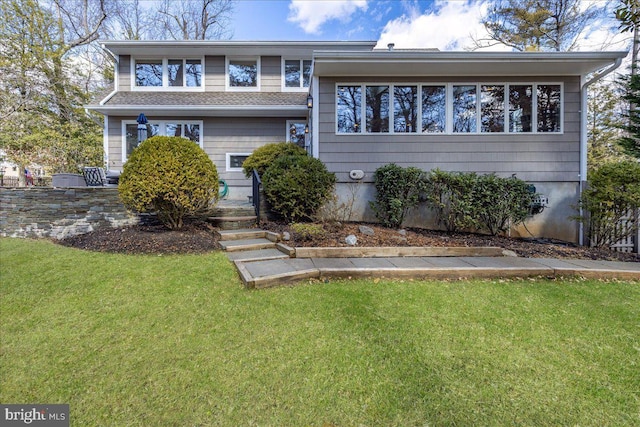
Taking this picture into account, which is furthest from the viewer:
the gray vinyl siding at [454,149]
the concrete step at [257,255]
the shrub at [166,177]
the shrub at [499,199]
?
the gray vinyl siding at [454,149]

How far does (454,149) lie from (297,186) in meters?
4.21

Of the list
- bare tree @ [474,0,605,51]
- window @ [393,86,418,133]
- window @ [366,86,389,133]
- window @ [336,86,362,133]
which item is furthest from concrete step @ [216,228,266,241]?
bare tree @ [474,0,605,51]

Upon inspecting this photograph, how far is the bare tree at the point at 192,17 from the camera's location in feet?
56.1

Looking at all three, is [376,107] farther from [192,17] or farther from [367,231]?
[192,17]

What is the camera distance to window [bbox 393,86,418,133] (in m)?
7.09

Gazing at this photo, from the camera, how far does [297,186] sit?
223 inches

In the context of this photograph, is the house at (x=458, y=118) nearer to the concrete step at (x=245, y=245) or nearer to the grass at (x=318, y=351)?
the concrete step at (x=245, y=245)

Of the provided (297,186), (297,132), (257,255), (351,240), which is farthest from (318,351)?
(297,132)

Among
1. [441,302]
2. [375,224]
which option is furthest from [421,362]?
[375,224]

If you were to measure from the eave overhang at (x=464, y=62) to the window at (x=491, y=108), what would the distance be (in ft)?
1.33

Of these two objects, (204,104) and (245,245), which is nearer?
(245,245)

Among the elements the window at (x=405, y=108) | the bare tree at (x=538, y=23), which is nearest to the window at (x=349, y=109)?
the window at (x=405, y=108)

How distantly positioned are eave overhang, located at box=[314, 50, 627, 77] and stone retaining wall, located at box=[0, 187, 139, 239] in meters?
5.60

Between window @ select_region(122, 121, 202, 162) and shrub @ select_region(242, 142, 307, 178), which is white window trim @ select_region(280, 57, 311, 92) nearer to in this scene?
window @ select_region(122, 121, 202, 162)
